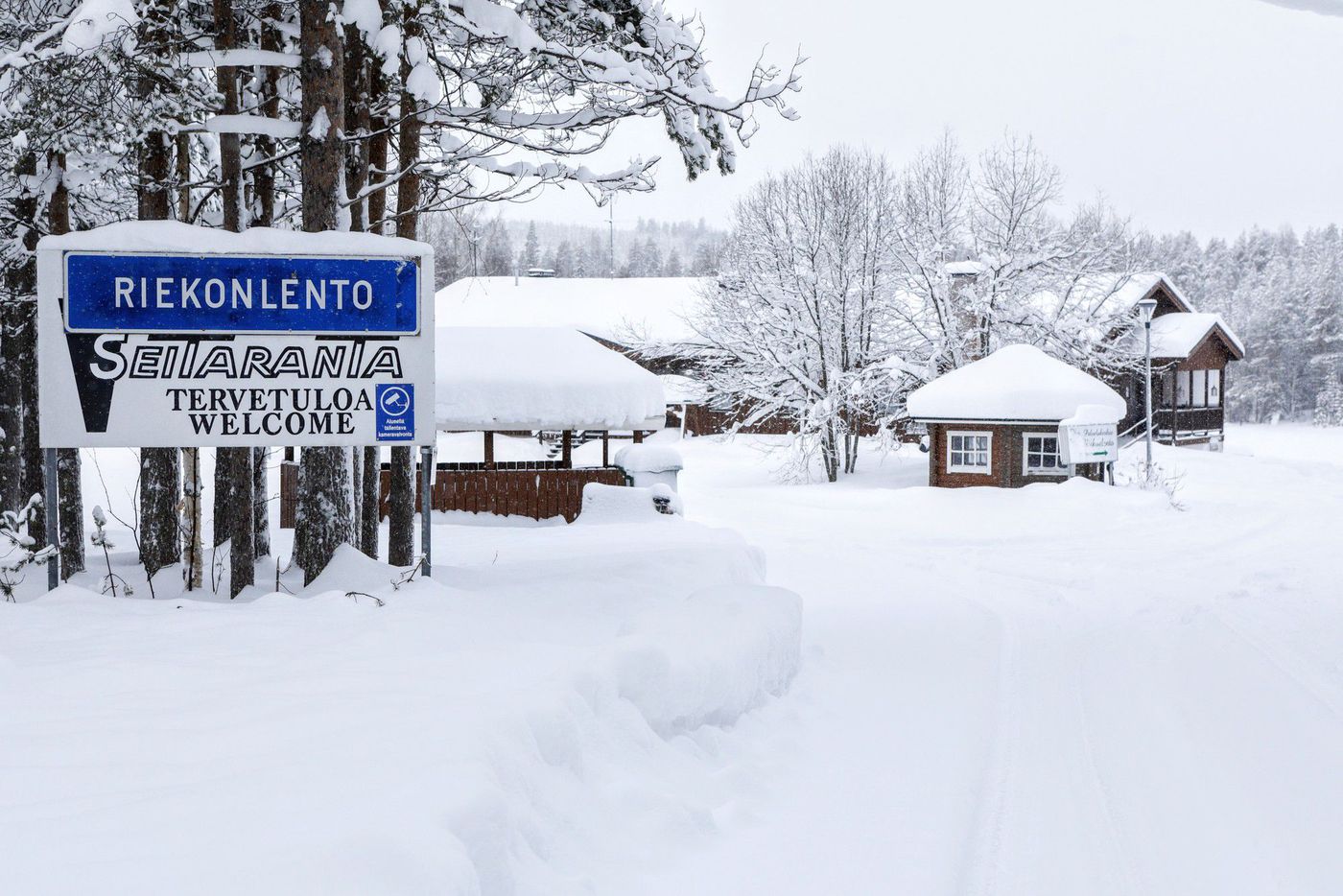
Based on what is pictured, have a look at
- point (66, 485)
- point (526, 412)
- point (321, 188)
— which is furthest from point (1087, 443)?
point (66, 485)

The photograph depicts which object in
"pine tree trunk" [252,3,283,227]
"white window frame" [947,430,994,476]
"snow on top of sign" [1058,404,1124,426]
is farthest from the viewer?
"white window frame" [947,430,994,476]

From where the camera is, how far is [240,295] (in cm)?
759

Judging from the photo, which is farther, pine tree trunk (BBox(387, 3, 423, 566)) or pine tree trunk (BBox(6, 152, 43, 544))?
pine tree trunk (BBox(6, 152, 43, 544))

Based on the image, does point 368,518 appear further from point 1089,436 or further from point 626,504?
point 1089,436

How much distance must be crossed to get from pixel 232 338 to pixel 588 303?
145ft

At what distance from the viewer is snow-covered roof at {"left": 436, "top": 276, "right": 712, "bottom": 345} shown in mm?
47125

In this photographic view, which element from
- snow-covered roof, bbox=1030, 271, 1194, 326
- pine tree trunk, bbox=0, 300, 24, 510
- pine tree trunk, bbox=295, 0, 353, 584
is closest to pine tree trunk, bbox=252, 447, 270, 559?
pine tree trunk, bbox=295, 0, 353, 584

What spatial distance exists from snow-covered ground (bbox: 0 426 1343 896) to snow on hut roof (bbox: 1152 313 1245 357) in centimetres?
2861

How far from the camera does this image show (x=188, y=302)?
7531mm

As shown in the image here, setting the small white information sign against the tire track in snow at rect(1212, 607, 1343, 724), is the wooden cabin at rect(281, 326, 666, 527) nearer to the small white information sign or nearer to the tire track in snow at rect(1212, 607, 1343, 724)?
the small white information sign

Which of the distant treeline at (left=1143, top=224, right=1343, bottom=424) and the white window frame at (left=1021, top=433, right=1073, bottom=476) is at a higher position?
the distant treeline at (left=1143, top=224, right=1343, bottom=424)

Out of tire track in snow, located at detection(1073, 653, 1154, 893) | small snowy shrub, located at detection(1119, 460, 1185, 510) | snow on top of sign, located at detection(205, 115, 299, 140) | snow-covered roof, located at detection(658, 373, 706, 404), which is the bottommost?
tire track in snow, located at detection(1073, 653, 1154, 893)

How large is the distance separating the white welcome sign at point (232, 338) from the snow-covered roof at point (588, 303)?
3586cm

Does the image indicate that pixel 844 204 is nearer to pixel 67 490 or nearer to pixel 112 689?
pixel 67 490
